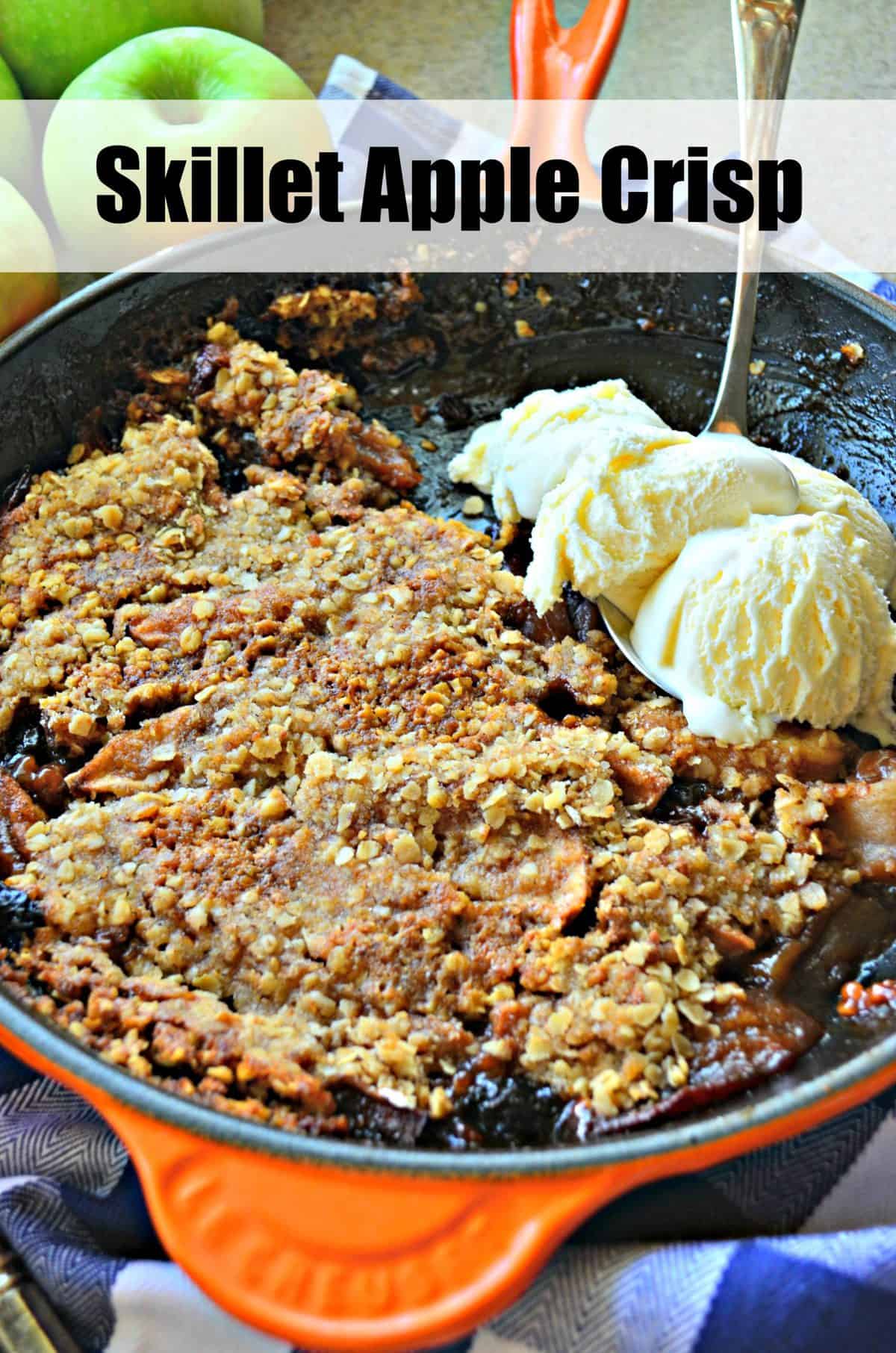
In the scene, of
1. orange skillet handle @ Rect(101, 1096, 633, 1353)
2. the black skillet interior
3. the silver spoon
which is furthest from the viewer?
the black skillet interior

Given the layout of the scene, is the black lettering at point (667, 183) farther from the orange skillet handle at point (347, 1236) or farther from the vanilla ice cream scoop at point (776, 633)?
the orange skillet handle at point (347, 1236)

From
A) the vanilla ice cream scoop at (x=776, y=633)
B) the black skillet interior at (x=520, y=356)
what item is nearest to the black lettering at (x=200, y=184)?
the black skillet interior at (x=520, y=356)

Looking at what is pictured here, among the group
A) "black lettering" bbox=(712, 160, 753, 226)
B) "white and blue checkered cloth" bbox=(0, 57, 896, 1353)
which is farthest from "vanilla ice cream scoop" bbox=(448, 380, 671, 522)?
"white and blue checkered cloth" bbox=(0, 57, 896, 1353)

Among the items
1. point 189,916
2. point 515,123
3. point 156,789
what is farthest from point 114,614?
point 515,123

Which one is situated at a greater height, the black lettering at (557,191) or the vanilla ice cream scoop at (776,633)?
the black lettering at (557,191)

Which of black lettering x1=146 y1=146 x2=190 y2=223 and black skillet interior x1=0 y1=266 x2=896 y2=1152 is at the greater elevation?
black lettering x1=146 y1=146 x2=190 y2=223

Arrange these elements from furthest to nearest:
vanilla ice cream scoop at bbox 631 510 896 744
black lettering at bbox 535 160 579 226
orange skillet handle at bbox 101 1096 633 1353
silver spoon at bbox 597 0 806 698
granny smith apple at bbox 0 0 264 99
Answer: granny smith apple at bbox 0 0 264 99 → black lettering at bbox 535 160 579 226 → silver spoon at bbox 597 0 806 698 → vanilla ice cream scoop at bbox 631 510 896 744 → orange skillet handle at bbox 101 1096 633 1353

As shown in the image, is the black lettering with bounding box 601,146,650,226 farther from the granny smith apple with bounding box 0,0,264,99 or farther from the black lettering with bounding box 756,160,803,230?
the granny smith apple with bounding box 0,0,264,99
